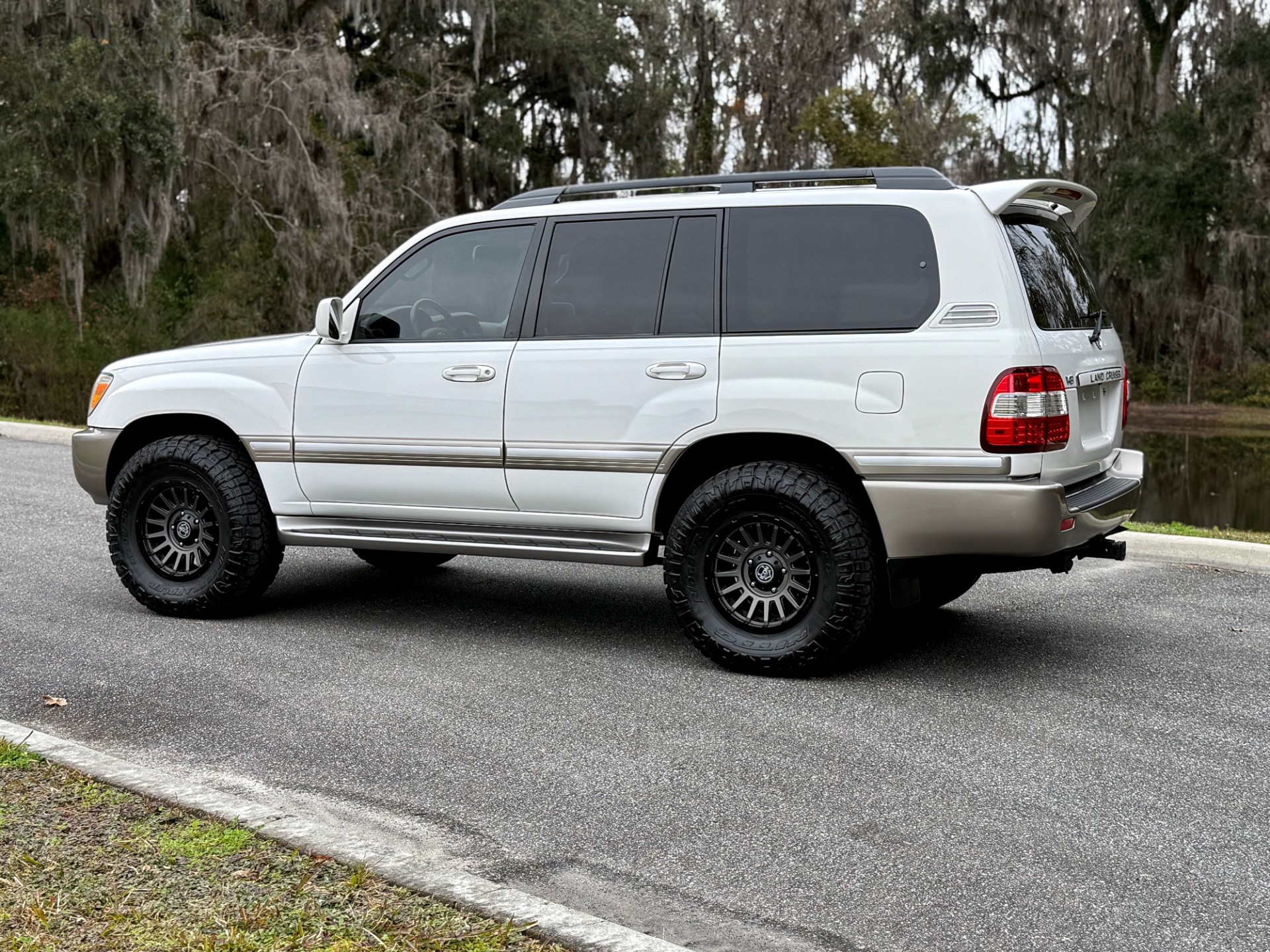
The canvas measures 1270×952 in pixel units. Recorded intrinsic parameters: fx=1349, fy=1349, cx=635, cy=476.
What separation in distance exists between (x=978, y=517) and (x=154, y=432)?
4331mm

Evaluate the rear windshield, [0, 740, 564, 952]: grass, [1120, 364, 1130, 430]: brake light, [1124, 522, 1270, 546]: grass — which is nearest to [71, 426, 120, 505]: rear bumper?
[0, 740, 564, 952]: grass

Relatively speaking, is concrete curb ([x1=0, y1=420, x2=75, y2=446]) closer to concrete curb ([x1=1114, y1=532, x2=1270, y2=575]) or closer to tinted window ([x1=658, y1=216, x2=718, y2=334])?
tinted window ([x1=658, y1=216, x2=718, y2=334])

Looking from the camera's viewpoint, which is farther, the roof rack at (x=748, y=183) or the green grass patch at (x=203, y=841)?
the roof rack at (x=748, y=183)

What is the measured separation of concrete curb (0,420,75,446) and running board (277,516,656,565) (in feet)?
34.4

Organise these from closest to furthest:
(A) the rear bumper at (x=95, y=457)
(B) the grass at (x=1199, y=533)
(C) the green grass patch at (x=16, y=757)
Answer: (C) the green grass patch at (x=16, y=757), (A) the rear bumper at (x=95, y=457), (B) the grass at (x=1199, y=533)

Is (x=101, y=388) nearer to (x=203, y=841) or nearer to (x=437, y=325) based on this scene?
(x=437, y=325)

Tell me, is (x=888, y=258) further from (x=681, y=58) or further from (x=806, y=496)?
(x=681, y=58)

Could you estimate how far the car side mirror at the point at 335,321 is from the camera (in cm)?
654

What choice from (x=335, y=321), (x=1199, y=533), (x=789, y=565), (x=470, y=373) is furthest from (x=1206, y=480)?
(x=335, y=321)

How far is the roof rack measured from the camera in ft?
19.0

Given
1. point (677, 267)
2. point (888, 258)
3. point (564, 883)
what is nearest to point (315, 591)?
point (677, 267)

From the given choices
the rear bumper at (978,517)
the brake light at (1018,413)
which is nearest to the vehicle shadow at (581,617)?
the rear bumper at (978,517)

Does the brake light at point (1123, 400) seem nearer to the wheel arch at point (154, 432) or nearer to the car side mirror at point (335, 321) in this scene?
the car side mirror at point (335, 321)

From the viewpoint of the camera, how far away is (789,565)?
5.81 metres
